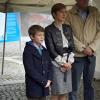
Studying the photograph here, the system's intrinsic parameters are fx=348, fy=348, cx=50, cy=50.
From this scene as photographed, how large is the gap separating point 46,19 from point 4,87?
9.97 feet

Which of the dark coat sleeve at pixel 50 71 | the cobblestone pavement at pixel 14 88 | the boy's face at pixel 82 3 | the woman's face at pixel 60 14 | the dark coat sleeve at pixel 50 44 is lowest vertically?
the cobblestone pavement at pixel 14 88

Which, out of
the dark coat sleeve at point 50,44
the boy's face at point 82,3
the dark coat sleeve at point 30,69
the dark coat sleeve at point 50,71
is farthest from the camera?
the boy's face at point 82,3

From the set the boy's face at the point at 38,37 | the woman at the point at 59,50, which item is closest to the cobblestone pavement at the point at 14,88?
the woman at the point at 59,50

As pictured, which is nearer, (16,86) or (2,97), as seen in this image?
(2,97)

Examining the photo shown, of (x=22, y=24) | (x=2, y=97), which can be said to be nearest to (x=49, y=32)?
(x=2, y=97)

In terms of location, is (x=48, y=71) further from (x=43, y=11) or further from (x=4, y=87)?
(x=43, y=11)

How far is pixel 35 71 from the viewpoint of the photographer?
3.87 m

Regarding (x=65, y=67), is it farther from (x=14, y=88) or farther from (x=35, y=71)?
(x=14, y=88)

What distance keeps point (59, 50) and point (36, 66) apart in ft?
1.48

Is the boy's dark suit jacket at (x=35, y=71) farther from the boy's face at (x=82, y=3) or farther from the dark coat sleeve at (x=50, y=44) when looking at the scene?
the boy's face at (x=82, y=3)

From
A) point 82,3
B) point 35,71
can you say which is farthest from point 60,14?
point 35,71

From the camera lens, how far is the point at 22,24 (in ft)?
33.7

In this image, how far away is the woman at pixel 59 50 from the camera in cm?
A: 419

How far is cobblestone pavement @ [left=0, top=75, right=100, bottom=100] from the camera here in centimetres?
603
